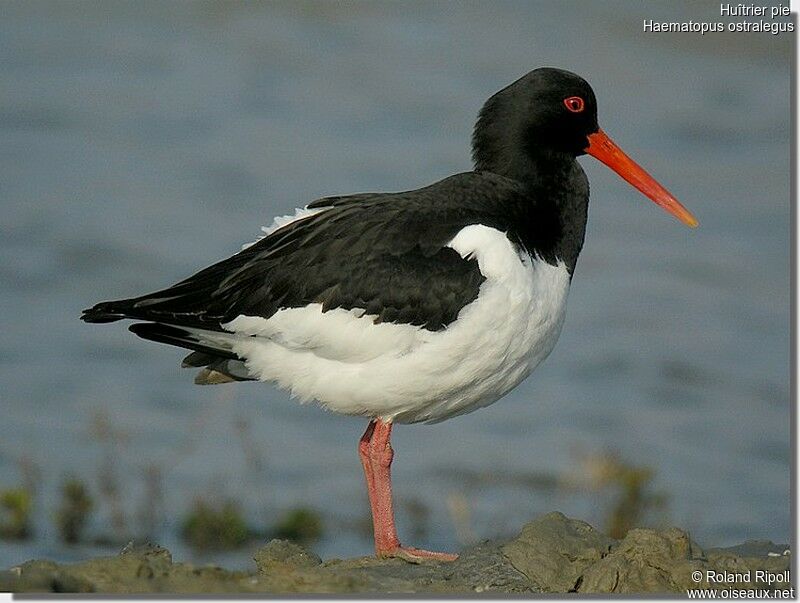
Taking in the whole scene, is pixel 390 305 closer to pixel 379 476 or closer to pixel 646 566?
pixel 379 476

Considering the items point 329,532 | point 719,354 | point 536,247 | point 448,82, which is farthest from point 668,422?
point 448,82

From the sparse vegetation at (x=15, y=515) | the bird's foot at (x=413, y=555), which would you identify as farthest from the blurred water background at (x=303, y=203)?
the bird's foot at (x=413, y=555)

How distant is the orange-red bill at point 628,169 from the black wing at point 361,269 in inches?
36.2

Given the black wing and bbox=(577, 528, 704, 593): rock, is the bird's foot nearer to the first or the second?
bbox=(577, 528, 704, 593): rock

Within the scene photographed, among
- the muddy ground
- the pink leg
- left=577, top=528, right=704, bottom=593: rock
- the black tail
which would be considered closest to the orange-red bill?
the pink leg

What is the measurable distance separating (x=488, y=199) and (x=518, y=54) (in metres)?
10.7

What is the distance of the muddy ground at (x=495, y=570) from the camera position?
16.1 feet

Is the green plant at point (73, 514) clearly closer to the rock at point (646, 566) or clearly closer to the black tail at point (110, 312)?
the black tail at point (110, 312)

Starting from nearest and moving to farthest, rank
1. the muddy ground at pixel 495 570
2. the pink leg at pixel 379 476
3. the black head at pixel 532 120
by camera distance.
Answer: the muddy ground at pixel 495 570 < the pink leg at pixel 379 476 < the black head at pixel 532 120

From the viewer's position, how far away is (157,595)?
15.7 ft

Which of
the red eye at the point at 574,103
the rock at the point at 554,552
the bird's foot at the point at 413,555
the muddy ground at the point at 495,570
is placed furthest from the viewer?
the red eye at the point at 574,103

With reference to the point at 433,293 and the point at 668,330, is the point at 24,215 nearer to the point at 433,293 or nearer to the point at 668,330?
the point at 668,330

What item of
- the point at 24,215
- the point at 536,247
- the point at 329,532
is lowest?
the point at 329,532

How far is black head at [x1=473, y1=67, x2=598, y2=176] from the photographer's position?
23.1ft
